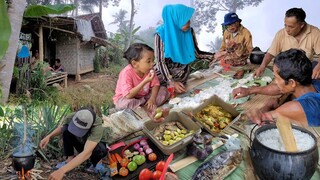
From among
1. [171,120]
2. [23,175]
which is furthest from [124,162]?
[23,175]

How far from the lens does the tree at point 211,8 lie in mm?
23750

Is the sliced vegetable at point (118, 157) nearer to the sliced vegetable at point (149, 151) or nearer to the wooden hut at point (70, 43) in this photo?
the sliced vegetable at point (149, 151)

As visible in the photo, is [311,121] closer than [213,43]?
Yes

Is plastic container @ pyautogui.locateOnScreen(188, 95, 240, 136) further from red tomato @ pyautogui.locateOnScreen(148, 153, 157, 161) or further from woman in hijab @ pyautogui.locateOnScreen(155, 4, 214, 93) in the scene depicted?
woman in hijab @ pyautogui.locateOnScreen(155, 4, 214, 93)

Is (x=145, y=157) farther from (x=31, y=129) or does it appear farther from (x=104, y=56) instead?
(x=104, y=56)

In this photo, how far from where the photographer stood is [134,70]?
2.90 meters

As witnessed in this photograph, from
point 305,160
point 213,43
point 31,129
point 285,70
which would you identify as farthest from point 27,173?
point 213,43

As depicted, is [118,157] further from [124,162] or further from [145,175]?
[145,175]

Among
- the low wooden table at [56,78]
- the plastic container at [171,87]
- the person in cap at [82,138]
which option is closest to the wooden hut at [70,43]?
the low wooden table at [56,78]

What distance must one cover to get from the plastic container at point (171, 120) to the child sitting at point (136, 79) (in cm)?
50

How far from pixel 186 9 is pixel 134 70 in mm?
1039

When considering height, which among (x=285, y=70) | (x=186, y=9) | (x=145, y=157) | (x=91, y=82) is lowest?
(x=91, y=82)

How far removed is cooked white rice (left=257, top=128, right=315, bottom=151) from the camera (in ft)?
4.86

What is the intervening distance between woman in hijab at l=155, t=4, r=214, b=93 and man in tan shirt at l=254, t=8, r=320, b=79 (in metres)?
1.05
